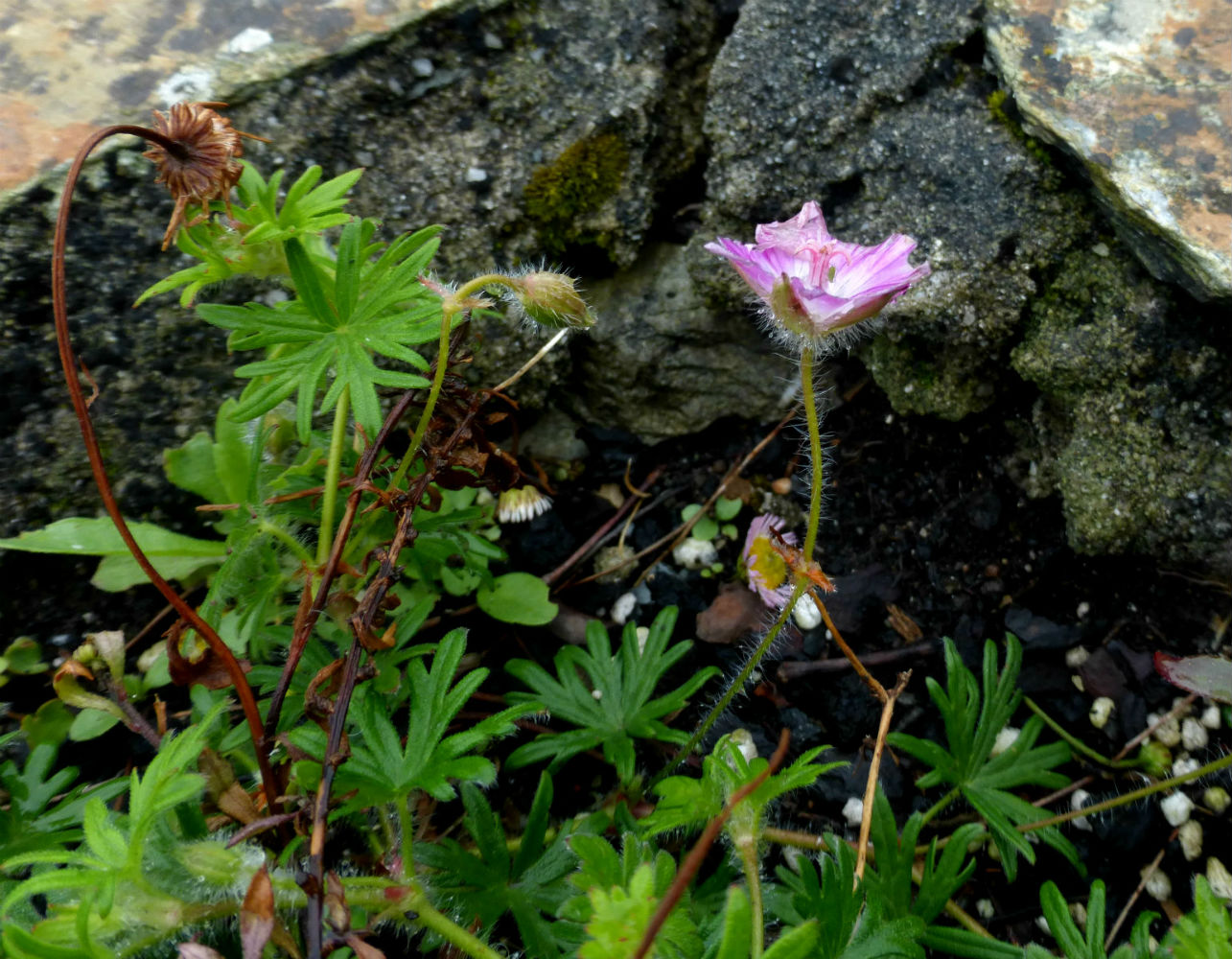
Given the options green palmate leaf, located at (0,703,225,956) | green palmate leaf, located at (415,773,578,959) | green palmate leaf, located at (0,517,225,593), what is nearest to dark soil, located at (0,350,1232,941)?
green palmate leaf, located at (0,517,225,593)

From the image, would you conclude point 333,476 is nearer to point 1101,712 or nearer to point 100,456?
point 100,456

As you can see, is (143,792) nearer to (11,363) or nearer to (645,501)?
(11,363)

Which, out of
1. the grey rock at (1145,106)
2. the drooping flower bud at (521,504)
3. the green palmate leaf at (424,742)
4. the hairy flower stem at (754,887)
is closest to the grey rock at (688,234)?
the grey rock at (1145,106)

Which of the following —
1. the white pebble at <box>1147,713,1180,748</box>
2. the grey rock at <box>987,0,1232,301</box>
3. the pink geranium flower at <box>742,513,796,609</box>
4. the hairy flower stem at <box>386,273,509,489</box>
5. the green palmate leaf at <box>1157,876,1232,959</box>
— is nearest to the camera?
the green palmate leaf at <box>1157,876,1232,959</box>

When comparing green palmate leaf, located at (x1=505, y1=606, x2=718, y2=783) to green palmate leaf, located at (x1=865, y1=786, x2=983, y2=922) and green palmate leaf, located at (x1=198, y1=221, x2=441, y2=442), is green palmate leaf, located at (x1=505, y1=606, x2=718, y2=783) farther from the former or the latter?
green palmate leaf, located at (x1=198, y1=221, x2=441, y2=442)

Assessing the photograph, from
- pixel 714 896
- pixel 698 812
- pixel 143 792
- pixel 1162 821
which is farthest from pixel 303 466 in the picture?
pixel 1162 821
